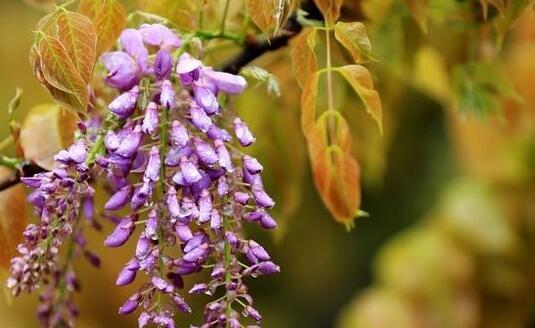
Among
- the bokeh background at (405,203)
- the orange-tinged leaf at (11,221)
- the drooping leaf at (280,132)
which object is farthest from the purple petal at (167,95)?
the drooping leaf at (280,132)

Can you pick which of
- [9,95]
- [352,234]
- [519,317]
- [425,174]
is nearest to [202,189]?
[519,317]

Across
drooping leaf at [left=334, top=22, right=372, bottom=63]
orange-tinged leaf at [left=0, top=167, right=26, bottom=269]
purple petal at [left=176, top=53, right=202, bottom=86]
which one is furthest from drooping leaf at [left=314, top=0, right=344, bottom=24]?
orange-tinged leaf at [left=0, top=167, right=26, bottom=269]

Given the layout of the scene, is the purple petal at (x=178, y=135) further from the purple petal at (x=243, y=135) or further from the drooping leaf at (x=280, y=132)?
the drooping leaf at (x=280, y=132)

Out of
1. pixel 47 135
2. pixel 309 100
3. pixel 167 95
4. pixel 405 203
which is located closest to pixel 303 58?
pixel 309 100

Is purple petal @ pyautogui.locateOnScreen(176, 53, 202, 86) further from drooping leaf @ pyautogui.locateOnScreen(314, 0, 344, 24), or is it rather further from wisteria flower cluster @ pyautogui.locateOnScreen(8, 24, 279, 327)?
drooping leaf @ pyautogui.locateOnScreen(314, 0, 344, 24)

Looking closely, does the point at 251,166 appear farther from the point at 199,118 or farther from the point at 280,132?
the point at 280,132

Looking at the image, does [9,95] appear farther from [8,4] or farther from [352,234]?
[352,234]
